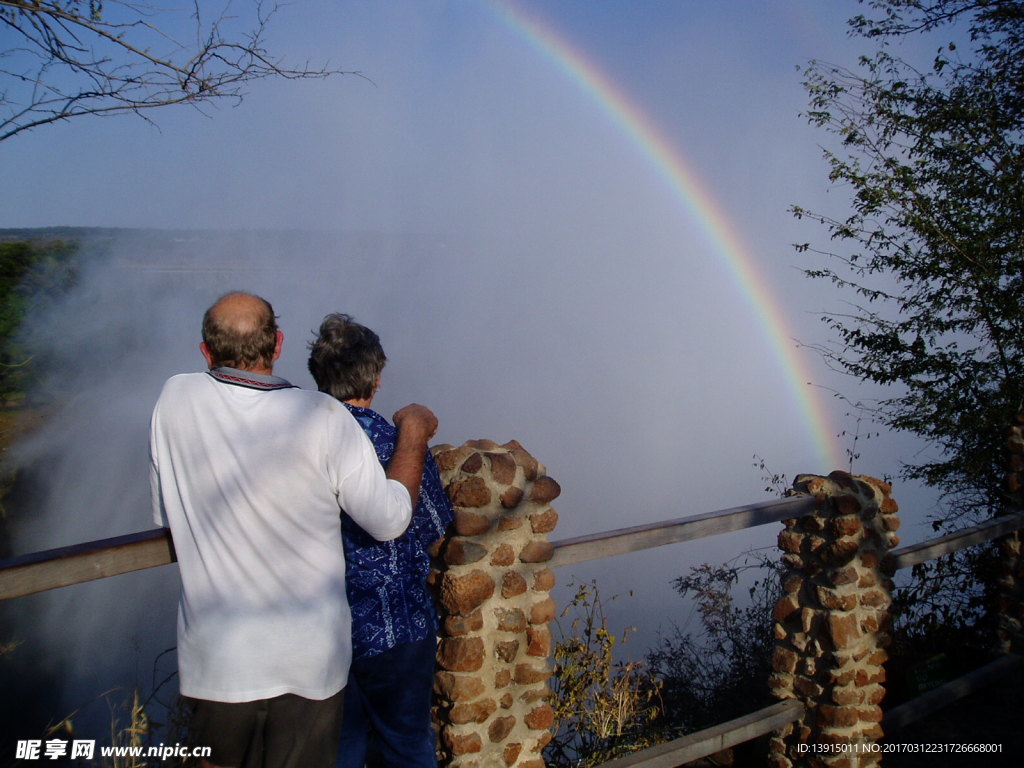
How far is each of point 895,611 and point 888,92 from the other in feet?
13.5

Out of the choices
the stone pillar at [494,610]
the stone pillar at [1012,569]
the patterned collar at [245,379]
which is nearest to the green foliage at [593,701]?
the stone pillar at [494,610]

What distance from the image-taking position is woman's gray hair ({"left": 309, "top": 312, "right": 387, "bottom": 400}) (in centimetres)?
213

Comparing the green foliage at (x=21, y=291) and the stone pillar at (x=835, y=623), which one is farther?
the green foliage at (x=21, y=291)

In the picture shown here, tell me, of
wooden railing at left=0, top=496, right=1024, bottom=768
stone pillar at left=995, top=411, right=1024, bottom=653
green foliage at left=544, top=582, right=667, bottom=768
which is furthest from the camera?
stone pillar at left=995, top=411, right=1024, bottom=653

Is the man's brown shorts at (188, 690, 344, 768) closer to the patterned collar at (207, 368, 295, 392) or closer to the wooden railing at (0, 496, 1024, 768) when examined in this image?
the wooden railing at (0, 496, 1024, 768)

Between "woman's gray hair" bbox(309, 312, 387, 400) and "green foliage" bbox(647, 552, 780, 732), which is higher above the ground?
"woman's gray hair" bbox(309, 312, 387, 400)

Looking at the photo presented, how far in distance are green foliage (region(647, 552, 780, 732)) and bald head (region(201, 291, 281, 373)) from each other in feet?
10.00

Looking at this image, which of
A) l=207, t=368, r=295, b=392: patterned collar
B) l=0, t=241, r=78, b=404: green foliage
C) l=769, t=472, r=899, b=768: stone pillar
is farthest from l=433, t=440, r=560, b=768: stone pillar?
l=0, t=241, r=78, b=404: green foliage

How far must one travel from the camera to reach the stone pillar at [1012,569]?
14.8ft

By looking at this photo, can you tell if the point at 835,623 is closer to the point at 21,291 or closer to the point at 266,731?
the point at 266,731

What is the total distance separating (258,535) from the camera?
5.86ft

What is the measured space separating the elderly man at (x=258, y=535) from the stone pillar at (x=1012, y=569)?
4.16 meters

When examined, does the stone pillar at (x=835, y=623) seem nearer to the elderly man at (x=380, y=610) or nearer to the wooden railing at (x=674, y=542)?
the wooden railing at (x=674, y=542)

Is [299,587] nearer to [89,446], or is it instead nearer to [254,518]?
[254,518]
